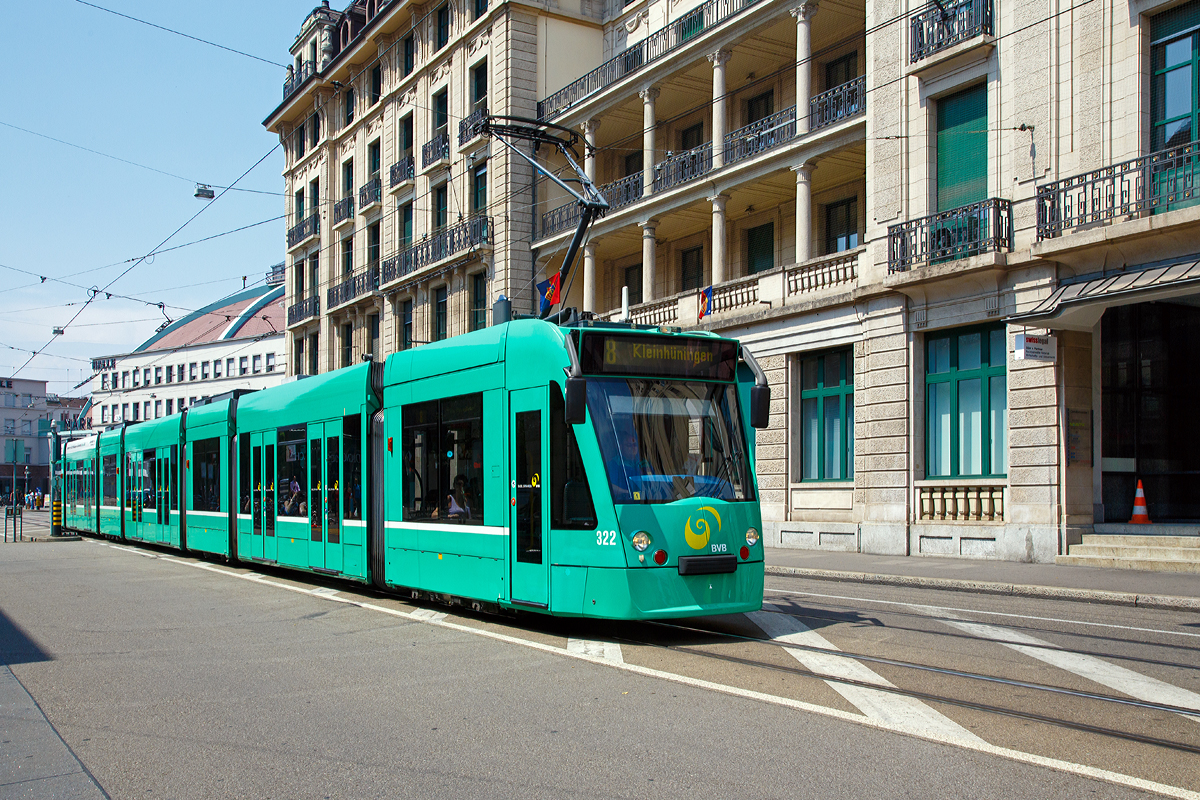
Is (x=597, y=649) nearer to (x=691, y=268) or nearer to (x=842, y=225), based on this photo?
(x=842, y=225)

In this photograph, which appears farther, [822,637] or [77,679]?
[822,637]

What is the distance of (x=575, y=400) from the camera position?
8.86 meters

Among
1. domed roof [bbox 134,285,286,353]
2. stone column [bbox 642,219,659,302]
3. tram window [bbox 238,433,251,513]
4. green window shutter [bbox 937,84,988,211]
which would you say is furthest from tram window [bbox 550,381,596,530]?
domed roof [bbox 134,285,286,353]

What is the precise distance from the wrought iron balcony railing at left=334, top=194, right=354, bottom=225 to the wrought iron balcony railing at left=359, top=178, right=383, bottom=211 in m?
1.08

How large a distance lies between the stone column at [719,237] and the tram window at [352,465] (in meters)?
13.9

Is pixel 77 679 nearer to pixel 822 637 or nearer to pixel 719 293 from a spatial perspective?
pixel 822 637

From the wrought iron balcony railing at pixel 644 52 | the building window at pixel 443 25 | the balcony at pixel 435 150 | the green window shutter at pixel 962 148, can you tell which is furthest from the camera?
the building window at pixel 443 25

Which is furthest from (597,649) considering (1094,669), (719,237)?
(719,237)

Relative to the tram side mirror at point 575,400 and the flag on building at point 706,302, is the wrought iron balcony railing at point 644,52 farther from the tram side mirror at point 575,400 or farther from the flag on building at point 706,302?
the tram side mirror at point 575,400

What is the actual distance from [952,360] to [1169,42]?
6.46 m

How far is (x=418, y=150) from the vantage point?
39.7 meters

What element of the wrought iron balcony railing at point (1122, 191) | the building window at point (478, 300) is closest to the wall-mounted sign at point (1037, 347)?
the wrought iron balcony railing at point (1122, 191)

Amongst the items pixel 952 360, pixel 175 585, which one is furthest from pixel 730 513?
pixel 952 360

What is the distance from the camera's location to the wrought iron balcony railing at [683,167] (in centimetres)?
2728
